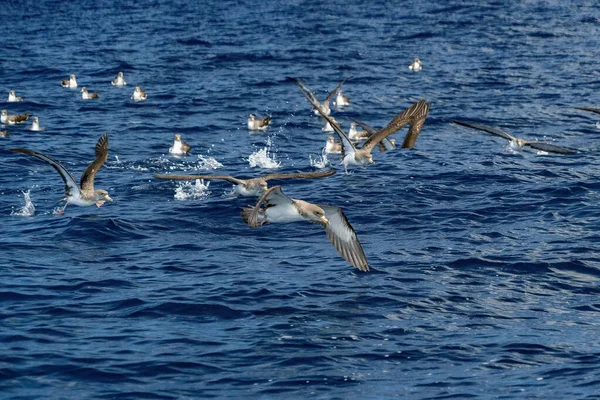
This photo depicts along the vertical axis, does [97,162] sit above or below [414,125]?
below

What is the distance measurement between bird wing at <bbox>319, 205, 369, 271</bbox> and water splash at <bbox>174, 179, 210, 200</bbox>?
259 inches

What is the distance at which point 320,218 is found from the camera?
14.6 meters

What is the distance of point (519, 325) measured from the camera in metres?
14.1

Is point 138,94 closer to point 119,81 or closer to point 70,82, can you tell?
point 119,81

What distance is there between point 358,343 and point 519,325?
237 centimetres

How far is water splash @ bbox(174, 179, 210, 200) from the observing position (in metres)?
21.3

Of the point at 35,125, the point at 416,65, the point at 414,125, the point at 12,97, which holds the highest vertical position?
the point at 416,65

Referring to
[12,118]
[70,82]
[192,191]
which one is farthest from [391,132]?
[70,82]

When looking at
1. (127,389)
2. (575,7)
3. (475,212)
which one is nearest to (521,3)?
(575,7)

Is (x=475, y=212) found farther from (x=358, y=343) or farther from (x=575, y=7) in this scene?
(x=575, y=7)

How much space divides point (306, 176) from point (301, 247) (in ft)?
13.1

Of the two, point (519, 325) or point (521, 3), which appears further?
point (521, 3)

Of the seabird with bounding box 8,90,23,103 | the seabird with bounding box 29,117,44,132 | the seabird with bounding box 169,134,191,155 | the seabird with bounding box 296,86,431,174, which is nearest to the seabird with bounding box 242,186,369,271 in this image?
the seabird with bounding box 296,86,431,174

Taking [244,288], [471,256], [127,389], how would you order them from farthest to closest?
[471,256] < [244,288] < [127,389]
